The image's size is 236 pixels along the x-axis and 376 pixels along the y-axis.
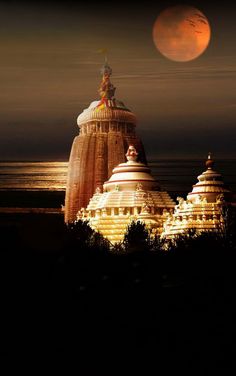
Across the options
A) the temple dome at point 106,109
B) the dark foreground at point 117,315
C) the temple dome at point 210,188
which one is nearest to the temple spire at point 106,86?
the temple dome at point 106,109

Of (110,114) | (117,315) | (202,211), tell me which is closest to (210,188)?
(202,211)

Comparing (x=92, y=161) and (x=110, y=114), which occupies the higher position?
(x=110, y=114)

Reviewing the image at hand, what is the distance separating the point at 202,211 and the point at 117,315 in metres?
18.5

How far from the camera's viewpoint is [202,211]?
37656mm

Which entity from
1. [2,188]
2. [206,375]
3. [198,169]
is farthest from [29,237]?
[198,169]

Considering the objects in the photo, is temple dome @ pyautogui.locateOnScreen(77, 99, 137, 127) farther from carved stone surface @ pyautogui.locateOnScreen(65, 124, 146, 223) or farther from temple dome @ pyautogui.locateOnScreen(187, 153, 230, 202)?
temple dome @ pyautogui.locateOnScreen(187, 153, 230, 202)

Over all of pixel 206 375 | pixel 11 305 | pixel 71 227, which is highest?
pixel 71 227

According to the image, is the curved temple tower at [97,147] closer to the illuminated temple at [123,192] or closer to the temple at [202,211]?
the illuminated temple at [123,192]

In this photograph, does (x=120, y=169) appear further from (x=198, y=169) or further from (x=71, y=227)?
(x=198, y=169)

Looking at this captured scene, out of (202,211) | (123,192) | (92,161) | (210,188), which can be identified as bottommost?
(202,211)

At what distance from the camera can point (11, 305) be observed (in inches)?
749

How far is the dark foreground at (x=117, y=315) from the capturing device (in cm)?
1791

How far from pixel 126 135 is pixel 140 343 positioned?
139 ft

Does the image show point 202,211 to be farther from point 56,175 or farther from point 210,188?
point 56,175
